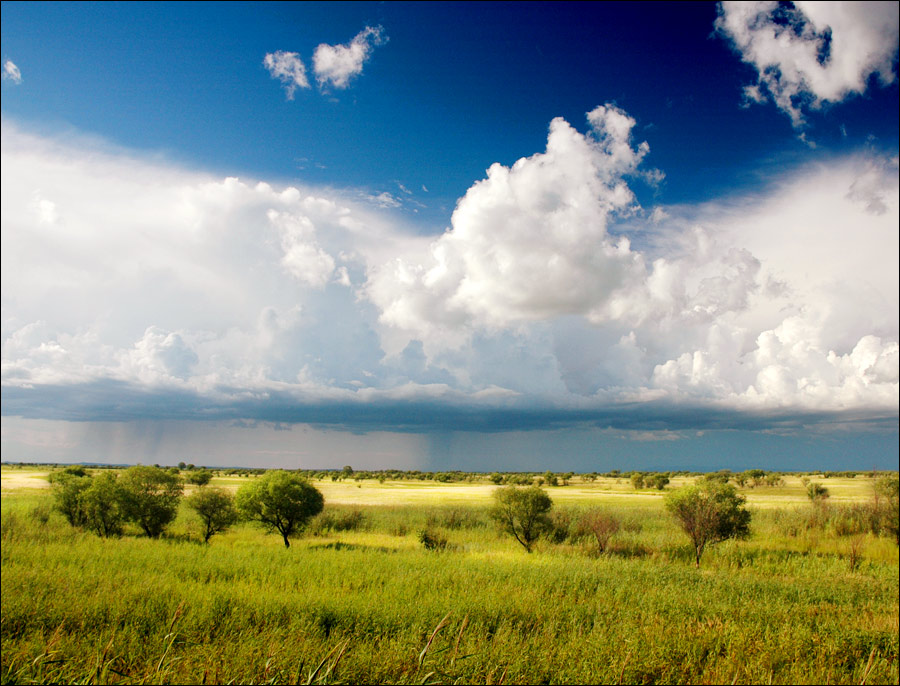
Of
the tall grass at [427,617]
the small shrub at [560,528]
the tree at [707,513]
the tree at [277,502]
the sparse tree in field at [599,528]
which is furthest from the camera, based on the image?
the small shrub at [560,528]

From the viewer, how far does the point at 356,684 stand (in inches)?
297

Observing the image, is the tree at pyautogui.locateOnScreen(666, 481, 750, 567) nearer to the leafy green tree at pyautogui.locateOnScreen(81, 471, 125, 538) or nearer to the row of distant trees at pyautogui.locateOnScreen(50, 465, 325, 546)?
the row of distant trees at pyautogui.locateOnScreen(50, 465, 325, 546)

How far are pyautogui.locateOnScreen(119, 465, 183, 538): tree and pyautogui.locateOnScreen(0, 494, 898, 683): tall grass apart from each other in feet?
17.8

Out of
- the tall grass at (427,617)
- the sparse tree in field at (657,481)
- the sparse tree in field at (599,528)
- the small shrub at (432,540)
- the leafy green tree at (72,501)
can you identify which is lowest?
the sparse tree in field at (657,481)

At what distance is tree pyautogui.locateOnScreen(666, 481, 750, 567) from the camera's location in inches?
1140

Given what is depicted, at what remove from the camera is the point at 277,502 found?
3072cm

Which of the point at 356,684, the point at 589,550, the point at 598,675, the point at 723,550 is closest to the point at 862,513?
the point at 723,550

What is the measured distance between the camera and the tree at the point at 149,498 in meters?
32.0

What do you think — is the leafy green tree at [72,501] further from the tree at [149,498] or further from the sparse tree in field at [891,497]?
the sparse tree in field at [891,497]

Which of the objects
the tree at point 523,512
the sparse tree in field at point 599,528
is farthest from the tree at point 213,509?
the sparse tree in field at point 599,528

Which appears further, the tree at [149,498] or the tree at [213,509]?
the tree at [213,509]

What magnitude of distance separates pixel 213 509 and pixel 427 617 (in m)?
27.2

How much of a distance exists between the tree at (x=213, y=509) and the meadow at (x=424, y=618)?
21.8 feet

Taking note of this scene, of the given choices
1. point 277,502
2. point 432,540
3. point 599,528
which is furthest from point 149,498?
point 599,528
